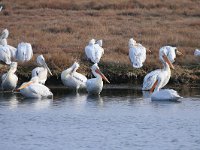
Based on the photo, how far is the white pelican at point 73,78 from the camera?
20.5 m

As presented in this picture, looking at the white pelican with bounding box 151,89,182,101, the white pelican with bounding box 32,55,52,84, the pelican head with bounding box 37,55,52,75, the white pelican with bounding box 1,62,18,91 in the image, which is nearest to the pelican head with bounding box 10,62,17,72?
the white pelican with bounding box 1,62,18,91

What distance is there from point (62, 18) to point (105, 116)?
12.3 m

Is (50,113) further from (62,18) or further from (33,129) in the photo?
(62,18)

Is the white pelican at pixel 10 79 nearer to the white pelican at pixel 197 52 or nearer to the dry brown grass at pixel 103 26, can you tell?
the dry brown grass at pixel 103 26

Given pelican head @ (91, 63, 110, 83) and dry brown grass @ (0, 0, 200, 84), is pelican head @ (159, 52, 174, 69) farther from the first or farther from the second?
pelican head @ (91, 63, 110, 83)

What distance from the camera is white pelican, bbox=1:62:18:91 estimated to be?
20.0 meters

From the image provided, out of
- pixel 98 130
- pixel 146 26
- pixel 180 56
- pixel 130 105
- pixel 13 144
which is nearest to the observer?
pixel 13 144

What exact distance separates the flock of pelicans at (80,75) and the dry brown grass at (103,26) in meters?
0.33

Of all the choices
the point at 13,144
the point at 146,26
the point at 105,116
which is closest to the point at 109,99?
the point at 105,116

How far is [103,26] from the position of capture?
90.5 feet

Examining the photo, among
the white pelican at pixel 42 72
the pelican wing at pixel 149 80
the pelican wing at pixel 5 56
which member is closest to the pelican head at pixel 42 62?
the white pelican at pixel 42 72

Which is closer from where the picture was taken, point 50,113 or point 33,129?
point 33,129

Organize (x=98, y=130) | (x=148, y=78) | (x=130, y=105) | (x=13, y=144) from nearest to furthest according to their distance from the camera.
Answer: (x=13, y=144), (x=98, y=130), (x=130, y=105), (x=148, y=78)

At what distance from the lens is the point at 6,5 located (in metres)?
32.2
